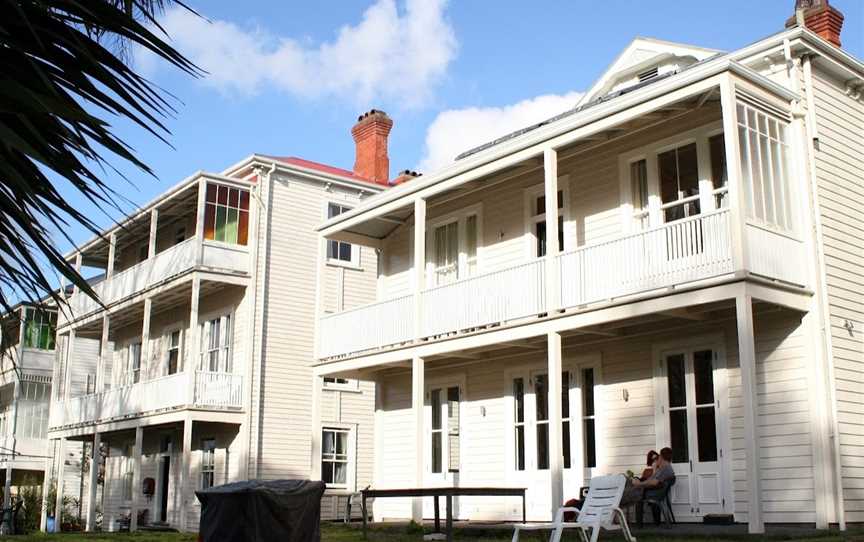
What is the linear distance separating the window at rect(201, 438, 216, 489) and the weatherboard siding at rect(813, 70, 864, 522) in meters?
17.6

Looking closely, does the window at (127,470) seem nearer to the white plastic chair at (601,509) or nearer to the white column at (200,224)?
the white column at (200,224)

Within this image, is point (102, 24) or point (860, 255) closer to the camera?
point (102, 24)

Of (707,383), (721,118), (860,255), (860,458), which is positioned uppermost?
(721,118)

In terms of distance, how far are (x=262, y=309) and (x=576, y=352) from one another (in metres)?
11.4

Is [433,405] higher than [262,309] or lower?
lower

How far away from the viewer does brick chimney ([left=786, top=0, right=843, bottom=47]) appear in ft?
53.3

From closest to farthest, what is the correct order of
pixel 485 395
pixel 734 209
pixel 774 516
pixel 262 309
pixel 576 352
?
pixel 734 209 < pixel 774 516 < pixel 576 352 < pixel 485 395 < pixel 262 309

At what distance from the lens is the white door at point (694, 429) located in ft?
46.2

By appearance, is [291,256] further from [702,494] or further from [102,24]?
[102,24]

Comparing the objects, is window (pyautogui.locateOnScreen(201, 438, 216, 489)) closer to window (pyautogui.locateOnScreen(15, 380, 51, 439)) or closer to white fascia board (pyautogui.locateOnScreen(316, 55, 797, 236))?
white fascia board (pyautogui.locateOnScreen(316, 55, 797, 236))

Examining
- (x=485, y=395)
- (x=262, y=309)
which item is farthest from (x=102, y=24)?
(x=262, y=309)

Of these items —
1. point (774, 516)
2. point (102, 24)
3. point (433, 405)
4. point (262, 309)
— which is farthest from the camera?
point (262, 309)

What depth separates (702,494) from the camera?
46.4 ft

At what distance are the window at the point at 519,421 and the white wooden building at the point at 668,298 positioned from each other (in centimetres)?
4
